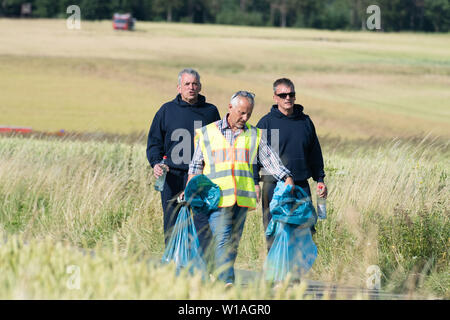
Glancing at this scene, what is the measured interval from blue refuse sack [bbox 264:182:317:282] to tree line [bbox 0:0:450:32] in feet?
279

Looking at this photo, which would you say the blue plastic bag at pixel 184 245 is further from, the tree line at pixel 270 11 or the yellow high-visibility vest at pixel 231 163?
the tree line at pixel 270 11

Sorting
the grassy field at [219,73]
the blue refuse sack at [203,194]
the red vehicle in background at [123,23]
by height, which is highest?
the blue refuse sack at [203,194]

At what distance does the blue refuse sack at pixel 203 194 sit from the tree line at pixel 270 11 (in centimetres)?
8565

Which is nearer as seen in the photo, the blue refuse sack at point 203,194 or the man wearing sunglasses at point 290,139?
the blue refuse sack at point 203,194

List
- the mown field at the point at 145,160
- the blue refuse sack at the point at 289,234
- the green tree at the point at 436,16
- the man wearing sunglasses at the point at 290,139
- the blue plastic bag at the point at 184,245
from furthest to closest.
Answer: the green tree at the point at 436,16 < the man wearing sunglasses at the point at 290,139 < the blue plastic bag at the point at 184,245 < the blue refuse sack at the point at 289,234 < the mown field at the point at 145,160

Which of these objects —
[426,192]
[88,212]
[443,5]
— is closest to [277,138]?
[426,192]

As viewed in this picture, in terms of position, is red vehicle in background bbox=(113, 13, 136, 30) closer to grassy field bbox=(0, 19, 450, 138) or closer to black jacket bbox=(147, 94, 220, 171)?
grassy field bbox=(0, 19, 450, 138)

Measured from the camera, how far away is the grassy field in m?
42.2

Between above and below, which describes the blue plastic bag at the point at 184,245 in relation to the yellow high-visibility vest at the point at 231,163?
Answer: below

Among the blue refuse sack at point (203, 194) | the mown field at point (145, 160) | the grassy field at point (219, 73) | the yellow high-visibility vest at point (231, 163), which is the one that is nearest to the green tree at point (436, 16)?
the mown field at point (145, 160)

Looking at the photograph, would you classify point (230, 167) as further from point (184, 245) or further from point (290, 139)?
point (290, 139)

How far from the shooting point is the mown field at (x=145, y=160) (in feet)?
21.9
